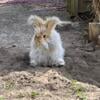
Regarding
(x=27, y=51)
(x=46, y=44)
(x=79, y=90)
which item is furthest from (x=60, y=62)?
(x=79, y=90)

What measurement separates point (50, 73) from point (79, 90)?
78 centimetres

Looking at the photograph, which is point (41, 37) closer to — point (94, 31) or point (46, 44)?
point (46, 44)

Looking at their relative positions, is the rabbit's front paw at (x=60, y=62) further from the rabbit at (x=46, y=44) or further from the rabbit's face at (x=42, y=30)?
the rabbit's face at (x=42, y=30)

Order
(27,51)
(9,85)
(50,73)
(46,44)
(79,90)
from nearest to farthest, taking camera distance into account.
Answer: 1. (79,90)
2. (9,85)
3. (50,73)
4. (46,44)
5. (27,51)

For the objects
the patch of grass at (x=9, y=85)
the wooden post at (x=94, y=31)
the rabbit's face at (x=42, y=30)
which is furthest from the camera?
the wooden post at (x=94, y=31)

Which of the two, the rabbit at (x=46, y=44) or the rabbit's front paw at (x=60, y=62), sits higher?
the rabbit at (x=46, y=44)

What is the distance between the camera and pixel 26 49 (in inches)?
294

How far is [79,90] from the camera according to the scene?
5.16m

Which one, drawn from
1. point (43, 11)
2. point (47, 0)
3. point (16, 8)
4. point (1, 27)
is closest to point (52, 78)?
point (1, 27)

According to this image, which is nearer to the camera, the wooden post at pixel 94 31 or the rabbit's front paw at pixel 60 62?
the rabbit's front paw at pixel 60 62

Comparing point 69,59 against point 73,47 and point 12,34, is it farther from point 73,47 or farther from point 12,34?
point 12,34

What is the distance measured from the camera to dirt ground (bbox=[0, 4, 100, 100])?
500 cm

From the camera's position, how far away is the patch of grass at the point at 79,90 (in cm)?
488

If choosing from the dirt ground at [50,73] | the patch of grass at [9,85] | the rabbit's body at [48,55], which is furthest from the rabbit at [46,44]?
the patch of grass at [9,85]
